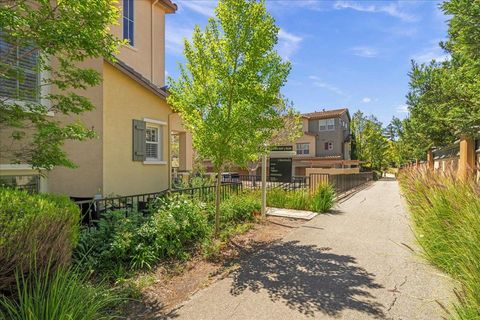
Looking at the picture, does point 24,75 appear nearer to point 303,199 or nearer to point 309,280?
point 309,280

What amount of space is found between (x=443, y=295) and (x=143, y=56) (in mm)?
13825

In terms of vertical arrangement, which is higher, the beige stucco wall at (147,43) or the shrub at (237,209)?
the beige stucco wall at (147,43)

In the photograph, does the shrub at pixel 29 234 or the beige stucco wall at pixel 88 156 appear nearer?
the shrub at pixel 29 234

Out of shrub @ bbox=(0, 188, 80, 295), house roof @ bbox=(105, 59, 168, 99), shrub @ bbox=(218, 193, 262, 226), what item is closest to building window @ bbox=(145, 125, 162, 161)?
house roof @ bbox=(105, 59, 168, 99)

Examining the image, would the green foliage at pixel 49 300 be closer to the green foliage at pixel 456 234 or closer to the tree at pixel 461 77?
the green foliage at pixel 456 234

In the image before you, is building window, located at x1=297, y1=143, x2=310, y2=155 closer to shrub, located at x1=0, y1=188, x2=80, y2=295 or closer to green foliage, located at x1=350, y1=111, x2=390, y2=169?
green foliage, located at x1=350, y1=111, x2=390, y2=169

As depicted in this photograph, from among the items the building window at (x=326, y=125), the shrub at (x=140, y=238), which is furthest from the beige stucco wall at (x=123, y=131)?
the building window at (x=326, y=125)

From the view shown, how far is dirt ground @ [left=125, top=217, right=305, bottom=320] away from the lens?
3.75 m

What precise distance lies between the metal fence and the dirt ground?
1.73 metres

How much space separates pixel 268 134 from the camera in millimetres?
7020

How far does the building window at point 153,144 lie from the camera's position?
1024 cm

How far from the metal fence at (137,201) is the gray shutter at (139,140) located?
1.45 meters

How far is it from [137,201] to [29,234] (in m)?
3.68

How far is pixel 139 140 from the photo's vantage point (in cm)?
923
